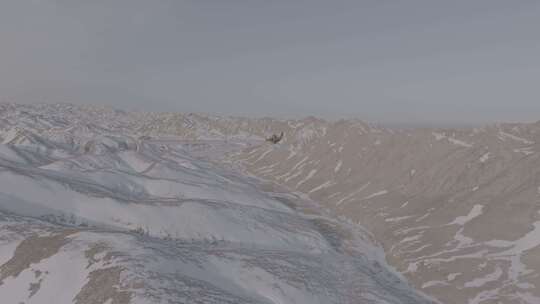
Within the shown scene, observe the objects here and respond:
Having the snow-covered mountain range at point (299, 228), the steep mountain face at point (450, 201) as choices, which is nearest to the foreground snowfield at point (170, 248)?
the snow-covered mountain range at point (299, 228)

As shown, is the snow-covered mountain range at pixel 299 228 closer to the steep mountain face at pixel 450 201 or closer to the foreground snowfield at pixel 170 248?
the foreground snowfield at pixel 170 248

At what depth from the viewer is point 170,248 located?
201 ft

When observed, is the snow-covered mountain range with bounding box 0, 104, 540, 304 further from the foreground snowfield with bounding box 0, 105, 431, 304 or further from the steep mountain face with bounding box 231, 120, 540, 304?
the steep mountain face with bounding box 231, 120, 540, 304

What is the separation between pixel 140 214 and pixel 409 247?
63141 mm

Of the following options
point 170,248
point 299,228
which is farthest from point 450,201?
point 170,248

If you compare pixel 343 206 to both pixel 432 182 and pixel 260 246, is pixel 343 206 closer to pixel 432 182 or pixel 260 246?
pixel 432 182

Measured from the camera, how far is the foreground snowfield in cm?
4734

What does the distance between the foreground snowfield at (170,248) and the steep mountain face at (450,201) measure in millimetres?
9664

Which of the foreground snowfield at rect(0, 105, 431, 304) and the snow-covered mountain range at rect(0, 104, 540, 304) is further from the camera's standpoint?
the snow-covered mountain range at rect(0, 104, 540, 304)

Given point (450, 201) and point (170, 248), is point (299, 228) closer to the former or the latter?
point (450, 201)

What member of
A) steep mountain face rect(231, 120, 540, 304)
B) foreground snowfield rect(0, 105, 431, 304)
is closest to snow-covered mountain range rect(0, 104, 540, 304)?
foreground snowfield rect(0, 105, 431, 304)

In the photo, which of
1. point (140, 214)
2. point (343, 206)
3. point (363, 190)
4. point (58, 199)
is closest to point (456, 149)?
point (363, 190)

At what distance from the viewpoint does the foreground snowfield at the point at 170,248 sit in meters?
47.3

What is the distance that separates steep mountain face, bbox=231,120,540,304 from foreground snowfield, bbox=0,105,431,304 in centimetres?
966
